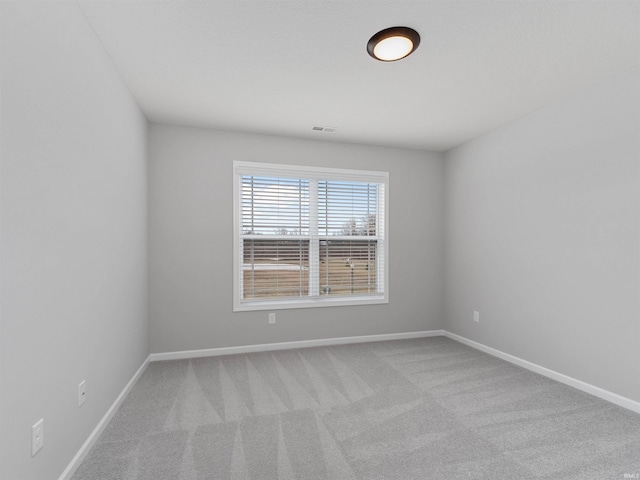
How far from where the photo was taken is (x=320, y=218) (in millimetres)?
4016

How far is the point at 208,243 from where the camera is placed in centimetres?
357

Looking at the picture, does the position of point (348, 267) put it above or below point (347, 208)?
below

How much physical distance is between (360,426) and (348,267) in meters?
2.19

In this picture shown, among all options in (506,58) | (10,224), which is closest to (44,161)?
(10,224)

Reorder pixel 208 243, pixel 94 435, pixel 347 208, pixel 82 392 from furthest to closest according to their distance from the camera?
pixel 347 208 < pixel 208 243 < pixel 94 435 < pixel 82 392

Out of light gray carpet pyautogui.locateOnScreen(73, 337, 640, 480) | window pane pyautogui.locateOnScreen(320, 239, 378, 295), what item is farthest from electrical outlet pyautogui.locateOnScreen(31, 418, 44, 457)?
window pane pyautogui.locateOnScreen(320, 239, 378, 295)

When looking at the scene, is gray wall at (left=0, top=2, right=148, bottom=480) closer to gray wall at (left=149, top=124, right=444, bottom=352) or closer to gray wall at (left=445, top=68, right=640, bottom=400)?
gray wall at (left=149, top=124, right=444, bottom=352)

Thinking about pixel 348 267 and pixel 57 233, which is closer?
pixel 57 233

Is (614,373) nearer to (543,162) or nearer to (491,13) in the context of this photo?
(543,162)

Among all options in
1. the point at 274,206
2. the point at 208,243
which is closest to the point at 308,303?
the point at 274,206

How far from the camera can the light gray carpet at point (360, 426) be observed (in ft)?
5.74

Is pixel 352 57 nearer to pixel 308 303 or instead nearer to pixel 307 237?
pixel 307 237

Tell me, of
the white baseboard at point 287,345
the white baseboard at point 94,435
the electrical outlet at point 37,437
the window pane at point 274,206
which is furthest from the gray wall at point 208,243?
the electrical outlet at point 37,437

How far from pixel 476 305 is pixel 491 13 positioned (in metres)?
3.02
